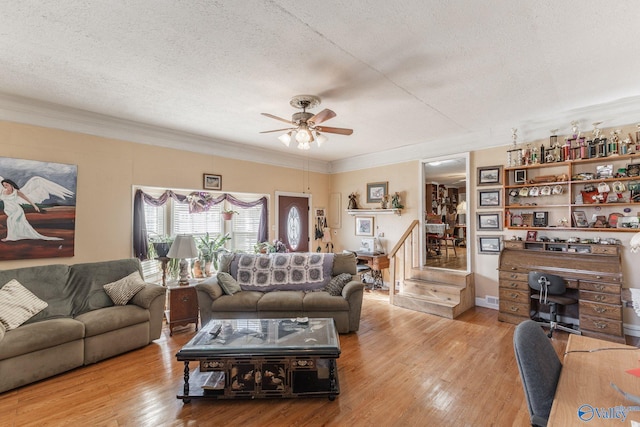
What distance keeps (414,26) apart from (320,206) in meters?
5.10

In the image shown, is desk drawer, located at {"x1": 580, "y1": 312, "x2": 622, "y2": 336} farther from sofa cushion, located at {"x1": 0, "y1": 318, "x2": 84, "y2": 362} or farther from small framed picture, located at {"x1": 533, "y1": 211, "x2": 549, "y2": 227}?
sofa cushion, located at {"x1": 0, "y1": 318, "x2": 84, "y2": 362}

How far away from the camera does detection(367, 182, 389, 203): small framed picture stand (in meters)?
6.16

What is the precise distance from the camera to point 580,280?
355cm

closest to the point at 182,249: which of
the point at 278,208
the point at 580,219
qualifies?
the point at 278,208

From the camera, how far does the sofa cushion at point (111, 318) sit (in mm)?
2980

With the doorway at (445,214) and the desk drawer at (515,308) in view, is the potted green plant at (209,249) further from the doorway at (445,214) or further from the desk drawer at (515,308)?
the doorway at (445,214)

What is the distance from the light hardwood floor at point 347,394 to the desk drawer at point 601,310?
455 mm

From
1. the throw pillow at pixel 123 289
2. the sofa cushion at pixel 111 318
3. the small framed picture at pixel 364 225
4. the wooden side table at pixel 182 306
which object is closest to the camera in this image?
the sofa cushion at pixel 111 318

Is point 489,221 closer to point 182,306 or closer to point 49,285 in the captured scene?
point 182,306

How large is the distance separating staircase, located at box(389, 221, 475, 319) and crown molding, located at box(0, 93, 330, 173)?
3238 millimetres

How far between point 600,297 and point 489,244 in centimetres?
149

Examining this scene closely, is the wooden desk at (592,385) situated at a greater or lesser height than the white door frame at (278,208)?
lesser

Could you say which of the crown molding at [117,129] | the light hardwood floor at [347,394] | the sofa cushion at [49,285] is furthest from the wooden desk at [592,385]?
the crown molding at [117,129]

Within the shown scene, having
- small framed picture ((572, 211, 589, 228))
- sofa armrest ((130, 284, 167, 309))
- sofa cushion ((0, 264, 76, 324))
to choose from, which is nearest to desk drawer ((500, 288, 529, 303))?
small framed picture ((572, 211, 589, 228))
